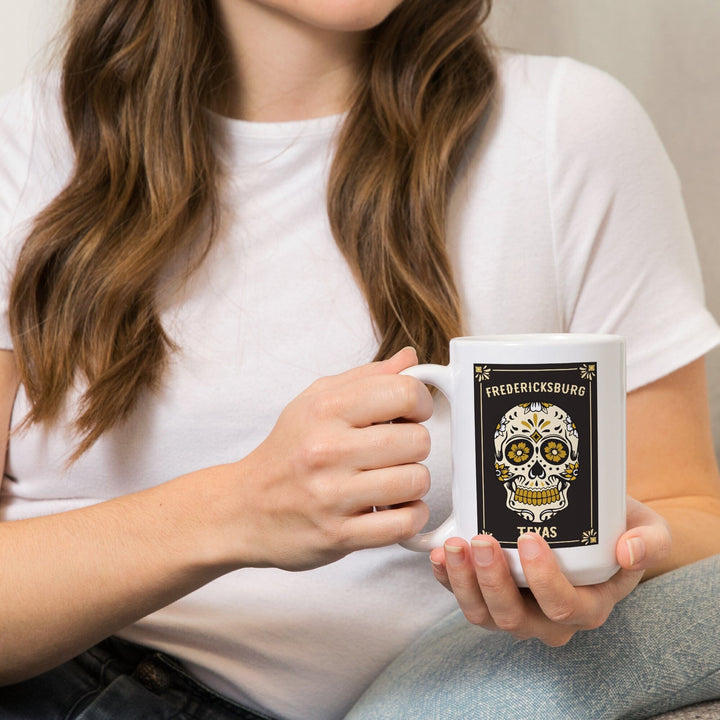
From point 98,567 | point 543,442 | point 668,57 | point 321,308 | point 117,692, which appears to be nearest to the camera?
point 543,442

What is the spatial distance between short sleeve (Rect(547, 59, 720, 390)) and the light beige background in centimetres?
53

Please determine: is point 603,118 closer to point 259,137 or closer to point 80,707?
point 259,137

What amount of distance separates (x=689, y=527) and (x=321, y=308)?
1.52 feet

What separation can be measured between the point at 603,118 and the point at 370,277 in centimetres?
34

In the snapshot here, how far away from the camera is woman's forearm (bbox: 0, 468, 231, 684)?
2.56 ft

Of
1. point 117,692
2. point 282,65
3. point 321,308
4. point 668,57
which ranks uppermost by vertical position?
point 668,57

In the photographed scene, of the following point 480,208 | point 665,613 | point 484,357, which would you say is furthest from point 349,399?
point 480,208

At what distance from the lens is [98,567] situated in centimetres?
81

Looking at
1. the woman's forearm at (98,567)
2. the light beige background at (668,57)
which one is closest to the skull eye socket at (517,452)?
the woman's forearm at (98,567)

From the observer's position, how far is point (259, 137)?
110cm

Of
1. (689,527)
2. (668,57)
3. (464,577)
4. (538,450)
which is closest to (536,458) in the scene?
(538,450)

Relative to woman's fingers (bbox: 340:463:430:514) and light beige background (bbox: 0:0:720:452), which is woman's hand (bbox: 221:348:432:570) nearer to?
woman's fingers (bbox: 340:463:430:514)

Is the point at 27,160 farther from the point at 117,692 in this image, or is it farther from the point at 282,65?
the point at 117,692

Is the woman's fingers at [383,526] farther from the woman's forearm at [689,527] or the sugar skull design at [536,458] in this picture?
the woman's forearm at [689,527]
